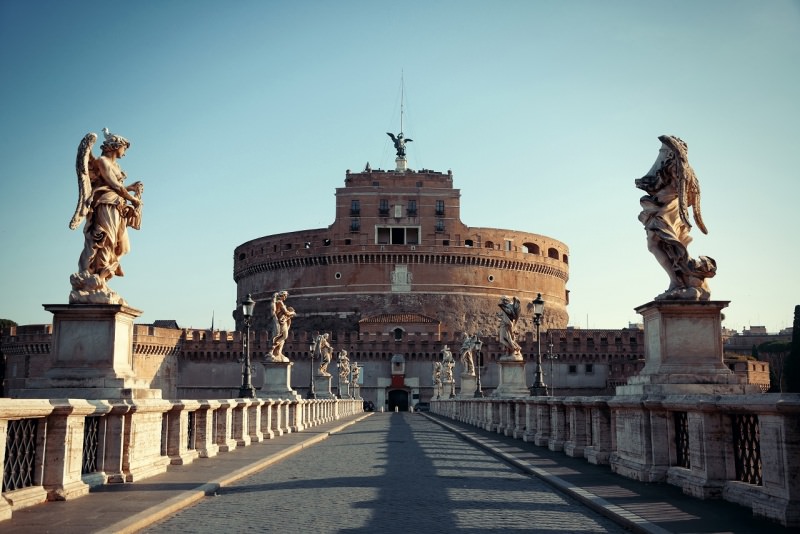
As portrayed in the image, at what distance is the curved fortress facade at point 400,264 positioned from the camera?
85.4 m

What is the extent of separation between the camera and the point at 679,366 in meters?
9.35

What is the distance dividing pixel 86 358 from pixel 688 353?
265 inches

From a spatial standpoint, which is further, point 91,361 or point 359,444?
point 359,444

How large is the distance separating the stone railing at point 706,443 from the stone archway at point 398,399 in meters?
64.8

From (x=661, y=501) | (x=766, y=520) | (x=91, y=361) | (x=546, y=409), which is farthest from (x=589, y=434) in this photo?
(x=91, y=361)

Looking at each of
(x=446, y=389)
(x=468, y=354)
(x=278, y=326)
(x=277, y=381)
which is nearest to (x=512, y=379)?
(x=277, y=381)

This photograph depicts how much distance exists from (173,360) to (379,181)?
27804 millimetres

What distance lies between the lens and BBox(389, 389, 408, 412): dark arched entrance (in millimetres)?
77438

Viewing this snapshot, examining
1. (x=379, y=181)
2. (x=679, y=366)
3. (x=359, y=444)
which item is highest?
(x=379, y=181)

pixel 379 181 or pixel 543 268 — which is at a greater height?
pixel 379 181

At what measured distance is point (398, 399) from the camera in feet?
257

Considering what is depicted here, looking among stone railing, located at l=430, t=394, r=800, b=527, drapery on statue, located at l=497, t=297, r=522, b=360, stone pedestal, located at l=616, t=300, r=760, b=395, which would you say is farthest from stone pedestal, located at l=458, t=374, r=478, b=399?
stone pedestal, located at l=616, t=300, r=760, b=395

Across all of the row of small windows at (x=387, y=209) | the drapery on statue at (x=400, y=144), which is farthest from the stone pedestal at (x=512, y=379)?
the drapery on statue at (x=400, y=144)

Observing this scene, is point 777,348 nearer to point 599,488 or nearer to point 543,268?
point 543,268
